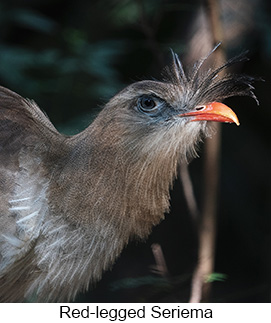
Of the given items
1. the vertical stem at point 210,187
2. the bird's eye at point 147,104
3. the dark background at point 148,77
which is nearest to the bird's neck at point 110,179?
the bird's eye at point 147,104

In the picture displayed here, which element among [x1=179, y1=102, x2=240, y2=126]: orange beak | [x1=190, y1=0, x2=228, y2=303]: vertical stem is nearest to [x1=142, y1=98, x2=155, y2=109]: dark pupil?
[x1=179, y1=102, x2=240, y2=126]: orange beak

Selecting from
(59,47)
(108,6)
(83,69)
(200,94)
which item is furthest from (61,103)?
(200,94)

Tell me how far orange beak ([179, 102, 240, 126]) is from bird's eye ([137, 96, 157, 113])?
10cm

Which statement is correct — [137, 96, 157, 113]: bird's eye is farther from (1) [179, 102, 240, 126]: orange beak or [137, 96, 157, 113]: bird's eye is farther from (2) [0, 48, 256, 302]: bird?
(1) [179, 102, 240, 126]: orange beak

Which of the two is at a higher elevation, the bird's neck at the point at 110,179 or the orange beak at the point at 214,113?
the orange beak at the point at 214,113

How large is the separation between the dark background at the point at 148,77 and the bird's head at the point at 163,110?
1043 mm

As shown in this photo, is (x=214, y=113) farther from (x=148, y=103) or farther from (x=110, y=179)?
(x=110, y=179)

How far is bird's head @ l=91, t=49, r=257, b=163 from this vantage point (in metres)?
2.02

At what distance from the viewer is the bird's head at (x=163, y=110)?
6.63ft

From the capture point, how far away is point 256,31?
339cm

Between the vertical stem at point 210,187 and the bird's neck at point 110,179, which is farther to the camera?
the vertical stem at point 210,187

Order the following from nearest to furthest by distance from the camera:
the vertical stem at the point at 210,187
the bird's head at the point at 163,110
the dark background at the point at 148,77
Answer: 1. the bird's head at the point at 163,110
2. the vertical stem at the point at 210,187
3. the dark background at the point at 148,77

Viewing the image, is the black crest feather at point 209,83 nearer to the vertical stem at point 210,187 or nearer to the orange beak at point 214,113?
the orange beak at point 214,113

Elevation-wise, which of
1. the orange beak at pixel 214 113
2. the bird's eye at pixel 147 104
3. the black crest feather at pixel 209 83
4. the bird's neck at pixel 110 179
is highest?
the black crest feather at pixel 209 83
